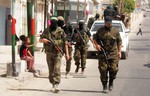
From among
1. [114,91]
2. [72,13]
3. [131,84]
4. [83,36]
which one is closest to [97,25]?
[83,36]

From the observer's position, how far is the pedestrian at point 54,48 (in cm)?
1144

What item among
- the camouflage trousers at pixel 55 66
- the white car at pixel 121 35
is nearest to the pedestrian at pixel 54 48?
the camouflage trousers at pixel 55 66

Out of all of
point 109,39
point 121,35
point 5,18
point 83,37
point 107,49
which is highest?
point 109,39

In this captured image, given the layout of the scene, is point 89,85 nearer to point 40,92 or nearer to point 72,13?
point 40,92

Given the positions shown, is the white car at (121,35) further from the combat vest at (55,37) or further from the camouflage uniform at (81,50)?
the combat vest at (55,37)

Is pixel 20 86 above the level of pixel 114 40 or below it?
below

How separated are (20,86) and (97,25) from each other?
10.3m

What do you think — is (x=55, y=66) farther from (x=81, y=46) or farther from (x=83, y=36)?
(x=83, y=36)

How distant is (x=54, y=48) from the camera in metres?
11.5

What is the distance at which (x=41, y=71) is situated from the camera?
50.0ft

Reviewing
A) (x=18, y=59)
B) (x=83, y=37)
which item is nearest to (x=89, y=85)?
(x=83, y=37)

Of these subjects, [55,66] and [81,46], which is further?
[81,46]

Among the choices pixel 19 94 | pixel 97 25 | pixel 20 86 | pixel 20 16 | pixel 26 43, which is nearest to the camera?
pixel 19 94

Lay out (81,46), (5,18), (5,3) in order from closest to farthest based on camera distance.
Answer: (81,46), (5,3), (5,18)
